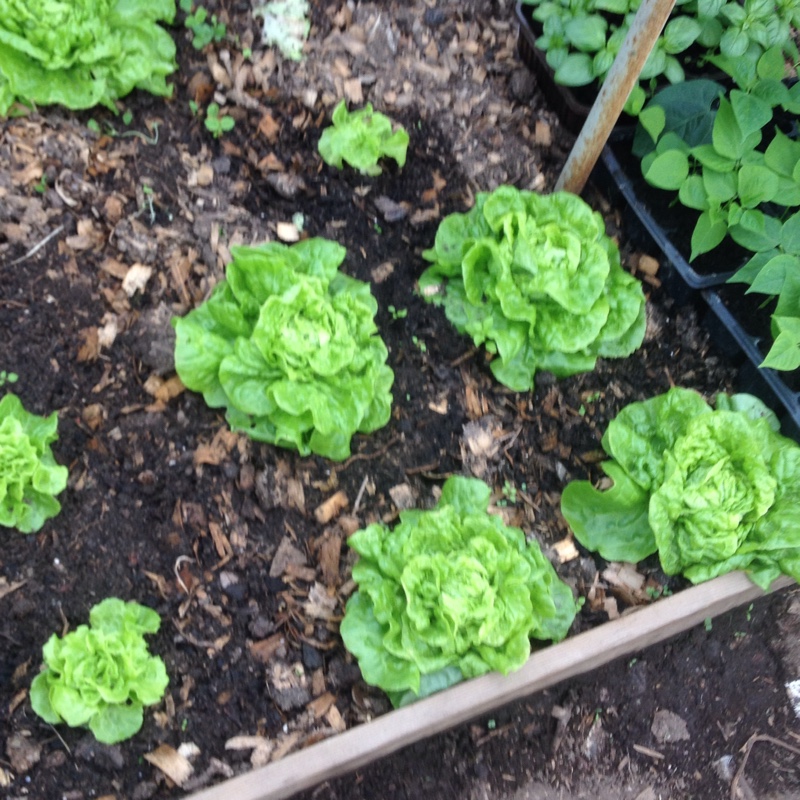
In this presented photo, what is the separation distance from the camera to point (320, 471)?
282cm

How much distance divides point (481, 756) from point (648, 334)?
1948 mm

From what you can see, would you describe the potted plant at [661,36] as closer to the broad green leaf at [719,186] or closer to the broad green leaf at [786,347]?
the broad green leaf at [719,186]

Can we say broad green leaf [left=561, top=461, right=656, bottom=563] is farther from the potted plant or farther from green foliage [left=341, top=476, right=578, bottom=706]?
the potted plant

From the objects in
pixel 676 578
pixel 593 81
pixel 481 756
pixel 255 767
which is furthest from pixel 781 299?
pixel 255 767

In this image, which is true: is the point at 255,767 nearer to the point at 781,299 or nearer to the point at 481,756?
the point at 481,756

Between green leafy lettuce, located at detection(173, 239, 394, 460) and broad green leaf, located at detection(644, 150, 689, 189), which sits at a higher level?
broad green leaf, located at detection(644, 150, 689, 189)

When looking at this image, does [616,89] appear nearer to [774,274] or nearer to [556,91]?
[556,91]

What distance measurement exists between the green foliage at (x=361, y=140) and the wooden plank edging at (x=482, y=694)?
7.07 ft

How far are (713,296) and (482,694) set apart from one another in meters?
2.00

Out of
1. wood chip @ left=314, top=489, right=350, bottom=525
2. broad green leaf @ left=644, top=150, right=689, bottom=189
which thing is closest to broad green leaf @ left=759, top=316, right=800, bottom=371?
broad green leaf @ left=644, top=150, right=689, bottom=189

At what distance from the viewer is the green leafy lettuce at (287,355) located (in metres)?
2.50

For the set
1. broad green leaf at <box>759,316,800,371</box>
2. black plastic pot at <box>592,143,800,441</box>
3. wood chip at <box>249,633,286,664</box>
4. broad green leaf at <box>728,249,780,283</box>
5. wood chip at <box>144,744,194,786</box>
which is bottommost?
wood chip at <box>144,744,194,786</box>

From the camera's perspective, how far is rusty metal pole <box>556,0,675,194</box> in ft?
8.33

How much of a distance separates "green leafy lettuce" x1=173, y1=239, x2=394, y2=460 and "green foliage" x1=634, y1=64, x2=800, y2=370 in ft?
4.75
